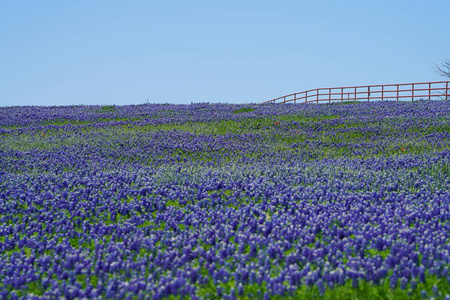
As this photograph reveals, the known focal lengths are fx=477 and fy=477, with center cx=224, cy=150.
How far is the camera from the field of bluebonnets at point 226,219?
5.24 m

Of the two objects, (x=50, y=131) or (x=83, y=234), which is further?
(x=50, y=131)

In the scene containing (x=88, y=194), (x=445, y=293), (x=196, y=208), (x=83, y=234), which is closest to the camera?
(x=445, y=293)

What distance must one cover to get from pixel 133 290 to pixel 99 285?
0.42 meters

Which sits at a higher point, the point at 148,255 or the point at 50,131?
the point at 50,131

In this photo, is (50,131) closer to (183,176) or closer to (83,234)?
(183,176)

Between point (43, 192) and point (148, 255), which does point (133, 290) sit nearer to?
point (148, 255)

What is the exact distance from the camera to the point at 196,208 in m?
7.94

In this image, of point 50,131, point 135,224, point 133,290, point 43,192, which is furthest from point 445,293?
point 50,131

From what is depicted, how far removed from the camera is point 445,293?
5012 mm

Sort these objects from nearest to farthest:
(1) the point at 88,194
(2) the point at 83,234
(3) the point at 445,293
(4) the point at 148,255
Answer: (3) the point at 445,293, (4) the point at 148,255, (2) the point at 83,234, (1) the point at 88,194

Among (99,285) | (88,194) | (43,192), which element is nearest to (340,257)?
(99,285)

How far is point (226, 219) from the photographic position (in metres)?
7.30

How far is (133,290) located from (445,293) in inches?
129

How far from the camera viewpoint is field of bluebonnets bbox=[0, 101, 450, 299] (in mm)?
5242
